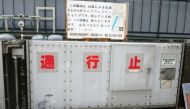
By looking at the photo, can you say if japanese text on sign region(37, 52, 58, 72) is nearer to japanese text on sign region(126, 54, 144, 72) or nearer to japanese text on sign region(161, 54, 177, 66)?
japanese text on sign region(126, 54, 144, 72)

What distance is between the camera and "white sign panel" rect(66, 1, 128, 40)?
4016mm

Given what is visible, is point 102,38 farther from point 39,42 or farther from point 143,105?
point 143,105

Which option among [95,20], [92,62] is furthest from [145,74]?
[95,20]

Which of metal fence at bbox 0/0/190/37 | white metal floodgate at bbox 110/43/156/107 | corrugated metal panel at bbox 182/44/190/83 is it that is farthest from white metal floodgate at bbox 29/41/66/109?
corrugated metal panel at bbox 182/44/190/83

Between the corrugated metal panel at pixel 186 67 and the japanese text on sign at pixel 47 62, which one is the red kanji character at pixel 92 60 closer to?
the japanese text on sign at pixel 47 62

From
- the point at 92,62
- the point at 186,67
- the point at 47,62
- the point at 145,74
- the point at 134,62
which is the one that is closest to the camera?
the point at 47,62

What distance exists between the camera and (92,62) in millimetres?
3924

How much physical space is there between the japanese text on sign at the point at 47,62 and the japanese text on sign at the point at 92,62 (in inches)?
26.2

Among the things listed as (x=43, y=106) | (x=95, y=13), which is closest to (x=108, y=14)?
(x=95, y=13)

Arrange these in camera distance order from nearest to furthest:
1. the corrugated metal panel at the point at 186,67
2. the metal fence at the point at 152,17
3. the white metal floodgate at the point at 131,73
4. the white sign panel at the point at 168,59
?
1. the white metal floodgate at the point at 131,73
2. the white sign panel at the point at 168,59
3. the corrugated metal panel at the point at 186,67
4. the metal fence at the point at 152,17

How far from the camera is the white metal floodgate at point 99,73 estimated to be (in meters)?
3.82

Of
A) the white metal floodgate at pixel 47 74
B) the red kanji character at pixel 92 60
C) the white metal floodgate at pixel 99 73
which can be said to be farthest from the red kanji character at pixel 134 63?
the white metal floodgate at pixel 47 74

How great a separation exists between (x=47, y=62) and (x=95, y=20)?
4.83 ft

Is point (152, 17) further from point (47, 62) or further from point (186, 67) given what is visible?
point (47, 62)
